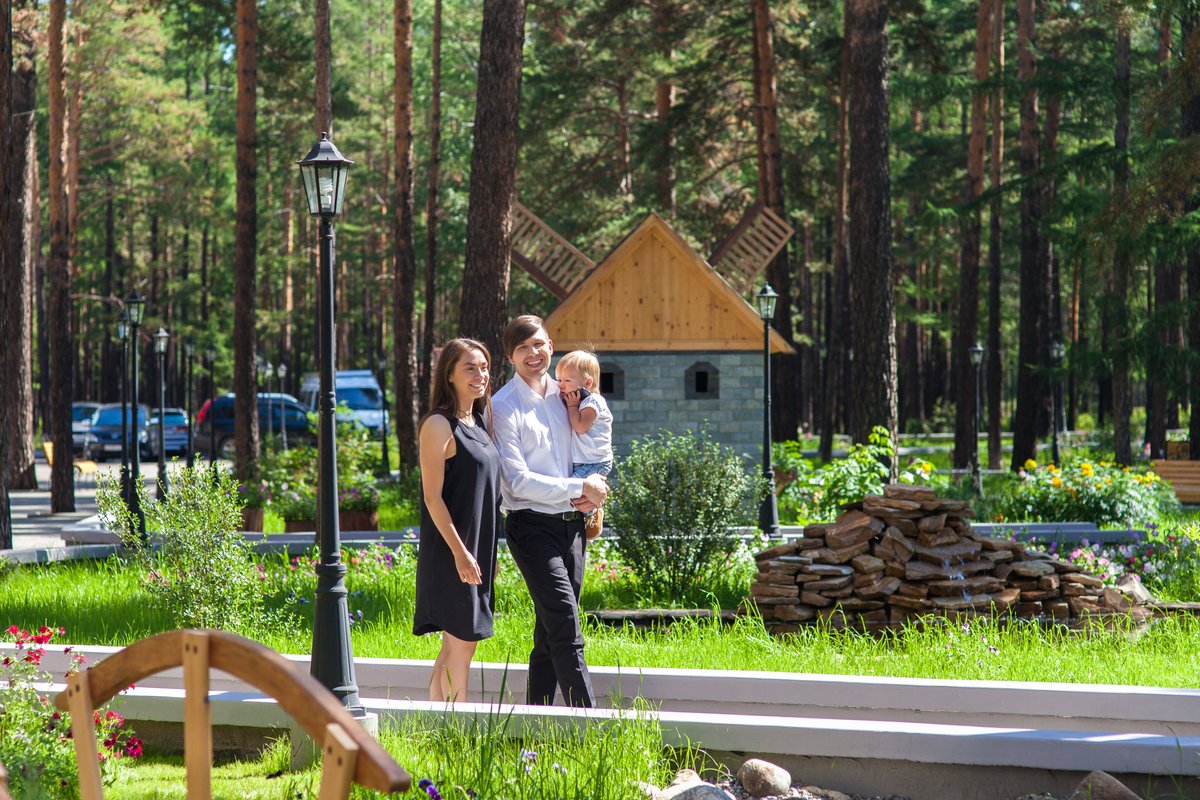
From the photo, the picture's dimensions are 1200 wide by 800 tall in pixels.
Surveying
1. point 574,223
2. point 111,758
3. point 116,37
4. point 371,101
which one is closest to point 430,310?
point 574,223

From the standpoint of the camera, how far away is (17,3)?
23.9 meters

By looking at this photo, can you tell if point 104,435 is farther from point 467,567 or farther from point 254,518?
point 467,567

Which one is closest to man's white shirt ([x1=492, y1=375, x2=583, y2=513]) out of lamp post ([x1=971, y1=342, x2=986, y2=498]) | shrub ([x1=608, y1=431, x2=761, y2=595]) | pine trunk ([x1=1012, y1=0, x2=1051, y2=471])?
shrub ([x1=608, y1=431, x2=761, y2=595])

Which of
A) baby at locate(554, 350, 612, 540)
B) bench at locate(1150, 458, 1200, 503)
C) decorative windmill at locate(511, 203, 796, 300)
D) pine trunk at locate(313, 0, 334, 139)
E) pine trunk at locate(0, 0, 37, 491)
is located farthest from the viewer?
pine trunk at locate(0, 0, 37, 491)

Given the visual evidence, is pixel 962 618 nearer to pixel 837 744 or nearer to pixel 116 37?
pixel 837 744

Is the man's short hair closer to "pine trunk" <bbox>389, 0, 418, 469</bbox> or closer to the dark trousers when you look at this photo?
the dark trousers

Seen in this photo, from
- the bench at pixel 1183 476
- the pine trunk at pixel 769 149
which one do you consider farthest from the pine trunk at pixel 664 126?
the bench at pixel 1183 476

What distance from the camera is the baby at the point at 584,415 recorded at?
19.1 feet

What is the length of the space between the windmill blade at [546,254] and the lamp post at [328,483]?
12463 mm

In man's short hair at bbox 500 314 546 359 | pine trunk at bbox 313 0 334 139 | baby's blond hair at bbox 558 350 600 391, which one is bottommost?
baby's blond hair at bbox 558 350 600 391

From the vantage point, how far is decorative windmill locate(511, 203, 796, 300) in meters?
19.0

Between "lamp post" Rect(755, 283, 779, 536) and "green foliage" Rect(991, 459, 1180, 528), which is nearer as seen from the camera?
"lamp post" Rect(755, 283, 779, 536)

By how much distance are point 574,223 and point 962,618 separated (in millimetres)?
28893

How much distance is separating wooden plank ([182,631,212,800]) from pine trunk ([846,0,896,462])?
42.9 ft
